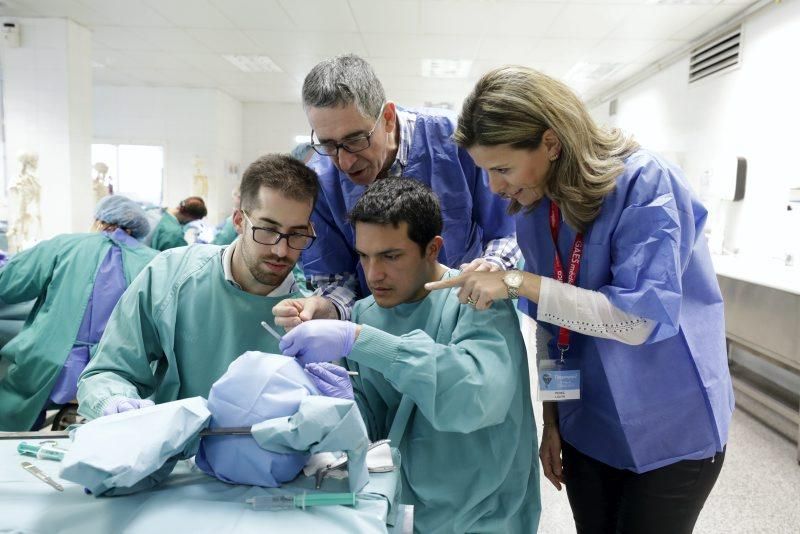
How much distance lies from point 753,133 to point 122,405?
5.21 meters

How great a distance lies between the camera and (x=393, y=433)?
1226mm

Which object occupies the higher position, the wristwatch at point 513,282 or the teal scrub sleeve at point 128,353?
the wristwatch at point 513,282

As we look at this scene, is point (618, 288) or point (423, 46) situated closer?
point (618, 288)

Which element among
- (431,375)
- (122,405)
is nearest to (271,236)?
(122,405)

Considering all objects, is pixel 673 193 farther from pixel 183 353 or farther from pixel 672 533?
pixel 183 353

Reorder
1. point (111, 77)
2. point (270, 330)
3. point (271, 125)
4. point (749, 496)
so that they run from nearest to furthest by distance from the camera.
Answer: point (270, 330) < point (749, 496) < point (111, 77) < point (271, 125)

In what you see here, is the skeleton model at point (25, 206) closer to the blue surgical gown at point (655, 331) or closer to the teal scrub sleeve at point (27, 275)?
the teal scrub sleeve at point (27, 275)

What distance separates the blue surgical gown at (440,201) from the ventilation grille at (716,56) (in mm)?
4590

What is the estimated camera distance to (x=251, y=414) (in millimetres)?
913

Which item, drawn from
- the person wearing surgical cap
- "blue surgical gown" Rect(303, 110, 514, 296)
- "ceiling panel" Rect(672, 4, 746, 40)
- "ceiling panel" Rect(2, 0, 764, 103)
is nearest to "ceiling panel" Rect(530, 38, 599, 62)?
"ceiling panel" Rect(2, 0, 764, 103)

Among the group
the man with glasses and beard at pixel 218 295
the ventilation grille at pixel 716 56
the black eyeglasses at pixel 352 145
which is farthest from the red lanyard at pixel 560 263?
the ventilation grille at pixel 716 56

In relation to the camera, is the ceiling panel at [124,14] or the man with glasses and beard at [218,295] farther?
the ceiling panel at [124,14]

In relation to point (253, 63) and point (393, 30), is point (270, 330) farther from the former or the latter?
point (253, 63)

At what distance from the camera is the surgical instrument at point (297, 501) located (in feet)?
2.76
